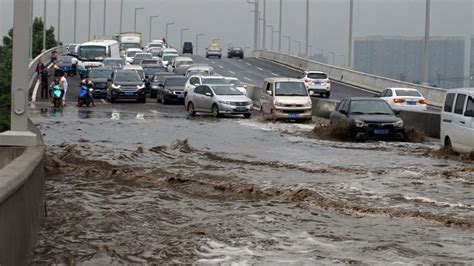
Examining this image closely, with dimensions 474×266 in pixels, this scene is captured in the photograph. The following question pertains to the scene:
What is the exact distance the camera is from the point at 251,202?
14367 millimetres

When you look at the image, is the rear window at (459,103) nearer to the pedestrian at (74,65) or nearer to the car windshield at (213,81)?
the car windshield at (213,81)

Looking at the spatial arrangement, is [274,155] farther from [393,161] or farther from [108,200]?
[108,200]

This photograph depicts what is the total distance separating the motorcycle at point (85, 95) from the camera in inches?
1576

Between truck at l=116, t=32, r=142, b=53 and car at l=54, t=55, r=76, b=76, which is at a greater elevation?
truck at l=116, t=32, r=142, b=53

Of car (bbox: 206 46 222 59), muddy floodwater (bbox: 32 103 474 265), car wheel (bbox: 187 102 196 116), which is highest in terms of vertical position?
car (bbox: 206 46 222 59)

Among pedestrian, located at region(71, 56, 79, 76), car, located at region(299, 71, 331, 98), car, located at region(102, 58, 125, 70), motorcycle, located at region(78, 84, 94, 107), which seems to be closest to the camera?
motorcycle, located at region(78, 84, 94, 107)

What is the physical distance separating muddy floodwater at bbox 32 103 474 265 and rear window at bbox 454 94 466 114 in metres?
1.20

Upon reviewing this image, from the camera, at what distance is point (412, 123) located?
2939cm

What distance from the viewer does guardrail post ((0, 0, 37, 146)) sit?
1288cm

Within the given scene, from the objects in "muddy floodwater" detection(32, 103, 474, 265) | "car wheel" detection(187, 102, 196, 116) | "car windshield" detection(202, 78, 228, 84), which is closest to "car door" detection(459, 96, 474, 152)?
"muddy floodwater" detection(32, 103, 474, 265)

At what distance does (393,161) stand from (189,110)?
18.7 metres

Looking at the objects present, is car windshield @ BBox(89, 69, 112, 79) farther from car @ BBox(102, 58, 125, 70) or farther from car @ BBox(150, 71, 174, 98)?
car @ BBox(102, 58, 125, 70)

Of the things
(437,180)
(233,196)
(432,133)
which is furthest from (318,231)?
(432,133)

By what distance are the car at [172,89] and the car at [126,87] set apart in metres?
1.01
